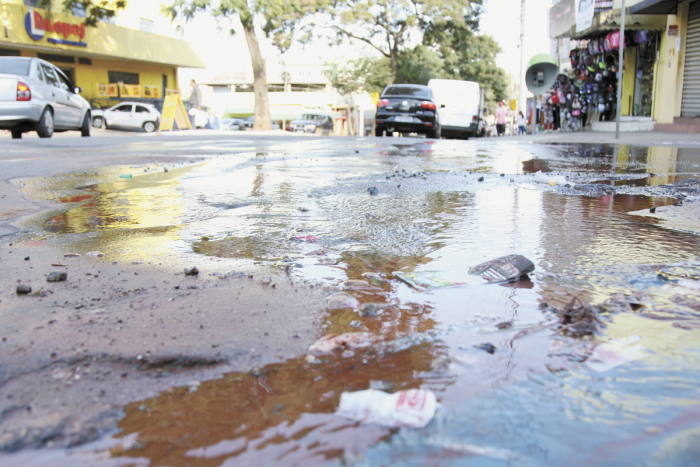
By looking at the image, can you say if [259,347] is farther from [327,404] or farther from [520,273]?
[520,273]

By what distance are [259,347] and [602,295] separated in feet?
3.47

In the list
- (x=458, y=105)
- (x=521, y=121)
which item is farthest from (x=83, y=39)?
(x=521, y=121)

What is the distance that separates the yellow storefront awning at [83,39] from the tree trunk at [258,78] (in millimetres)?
6793

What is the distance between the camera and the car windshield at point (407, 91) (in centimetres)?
1567

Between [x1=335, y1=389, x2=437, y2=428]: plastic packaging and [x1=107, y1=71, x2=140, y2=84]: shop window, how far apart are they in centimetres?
3130

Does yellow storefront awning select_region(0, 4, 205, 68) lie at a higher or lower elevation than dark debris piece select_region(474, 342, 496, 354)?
higher

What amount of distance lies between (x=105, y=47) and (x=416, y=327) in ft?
93.1

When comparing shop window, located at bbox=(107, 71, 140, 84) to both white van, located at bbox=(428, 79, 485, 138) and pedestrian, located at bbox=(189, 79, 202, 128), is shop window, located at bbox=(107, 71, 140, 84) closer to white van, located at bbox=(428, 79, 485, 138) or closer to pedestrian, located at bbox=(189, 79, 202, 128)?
pedestrian, located at bbox=(189, 79, 202, 128)

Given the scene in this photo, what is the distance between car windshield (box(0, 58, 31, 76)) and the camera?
10586mm

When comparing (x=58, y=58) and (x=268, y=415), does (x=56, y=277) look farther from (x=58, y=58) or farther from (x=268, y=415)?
(x=58, y=58)

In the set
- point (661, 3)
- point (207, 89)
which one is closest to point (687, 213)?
point (661, 3)

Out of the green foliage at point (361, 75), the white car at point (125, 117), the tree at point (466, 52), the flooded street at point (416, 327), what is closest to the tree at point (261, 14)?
the white car at point (125, 117)

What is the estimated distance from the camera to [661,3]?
15.5 m

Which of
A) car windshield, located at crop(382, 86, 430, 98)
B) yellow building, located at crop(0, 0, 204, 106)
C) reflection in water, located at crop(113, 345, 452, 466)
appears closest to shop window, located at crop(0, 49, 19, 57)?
yellow building, located at crop(0, 0, 204, 106)
